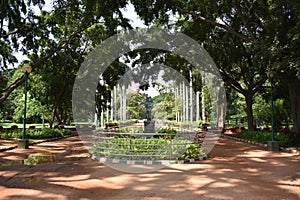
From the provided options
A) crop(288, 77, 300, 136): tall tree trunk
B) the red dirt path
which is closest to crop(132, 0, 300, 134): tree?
crop(288, 77, 300, 136): tall tree trunk

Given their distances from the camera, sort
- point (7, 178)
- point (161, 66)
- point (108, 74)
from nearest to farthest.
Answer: point (7, 178) < point (161, 66) < point (108, 74)

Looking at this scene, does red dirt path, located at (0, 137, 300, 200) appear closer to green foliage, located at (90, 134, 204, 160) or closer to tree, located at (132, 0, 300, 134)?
green foliage, located at (90, 134, 204, 160)

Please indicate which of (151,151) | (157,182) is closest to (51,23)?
(151,151)

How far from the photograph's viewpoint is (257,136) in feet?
57.5

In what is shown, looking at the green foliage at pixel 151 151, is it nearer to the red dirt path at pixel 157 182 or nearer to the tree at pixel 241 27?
the red dirt path at pixel 157 182

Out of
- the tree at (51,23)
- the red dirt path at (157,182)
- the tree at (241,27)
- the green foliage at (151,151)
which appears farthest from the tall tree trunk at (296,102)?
the tree at (51,23)

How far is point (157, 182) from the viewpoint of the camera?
6969 millimetres

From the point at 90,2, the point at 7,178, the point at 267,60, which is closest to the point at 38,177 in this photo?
the point at 7,178

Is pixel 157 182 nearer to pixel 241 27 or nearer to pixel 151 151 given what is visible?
pixel 151 151

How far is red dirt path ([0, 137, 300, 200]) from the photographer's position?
590 centimetres

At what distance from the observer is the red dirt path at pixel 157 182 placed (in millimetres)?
5900

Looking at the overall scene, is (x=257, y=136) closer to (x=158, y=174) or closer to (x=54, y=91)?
(x=158, y=174)

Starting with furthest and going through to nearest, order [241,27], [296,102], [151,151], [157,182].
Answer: [241,27], [296,102], [151,151], [157,182]

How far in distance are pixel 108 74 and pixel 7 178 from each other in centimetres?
1868
